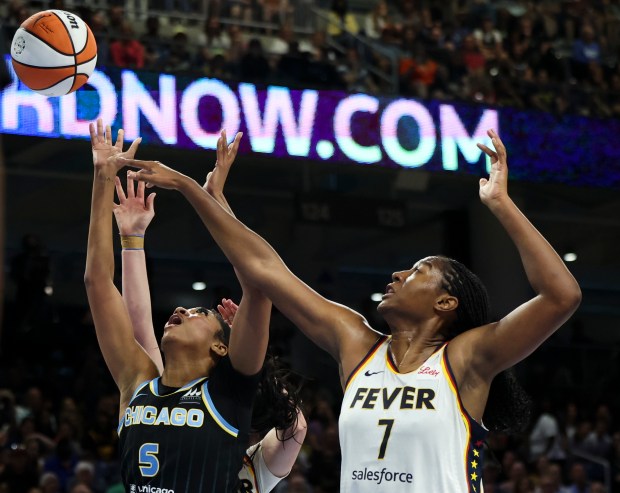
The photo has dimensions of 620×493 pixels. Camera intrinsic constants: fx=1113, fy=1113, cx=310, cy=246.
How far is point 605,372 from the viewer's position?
874 inches

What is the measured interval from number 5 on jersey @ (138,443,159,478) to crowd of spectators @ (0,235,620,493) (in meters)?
5.50

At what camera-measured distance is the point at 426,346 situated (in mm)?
4449

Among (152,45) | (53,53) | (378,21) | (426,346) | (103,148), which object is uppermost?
(378,21)

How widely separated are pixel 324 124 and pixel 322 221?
2.58 metres

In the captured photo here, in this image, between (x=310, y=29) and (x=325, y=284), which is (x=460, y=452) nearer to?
(x=310, y=29)

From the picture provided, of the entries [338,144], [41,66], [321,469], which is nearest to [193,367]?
[41,66]

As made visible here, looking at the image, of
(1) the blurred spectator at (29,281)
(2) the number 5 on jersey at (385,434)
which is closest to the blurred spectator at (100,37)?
(1) the blurred spectator at (29,281)

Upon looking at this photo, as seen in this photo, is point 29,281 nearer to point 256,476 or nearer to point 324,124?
point 324,124

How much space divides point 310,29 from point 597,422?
8743 millimetres

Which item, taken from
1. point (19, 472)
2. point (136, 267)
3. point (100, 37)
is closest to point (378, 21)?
point (100, 37)

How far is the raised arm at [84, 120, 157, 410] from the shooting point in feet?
16.7

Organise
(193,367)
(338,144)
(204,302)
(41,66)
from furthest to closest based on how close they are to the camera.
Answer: (204,302), (338,144), (41,66), (193,367)

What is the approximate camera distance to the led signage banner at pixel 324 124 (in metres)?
15.6

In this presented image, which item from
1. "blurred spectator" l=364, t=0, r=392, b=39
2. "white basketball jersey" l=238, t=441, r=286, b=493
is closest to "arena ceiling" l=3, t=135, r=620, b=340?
"blurred spectator" l=364, t=0, r=392, b=39
